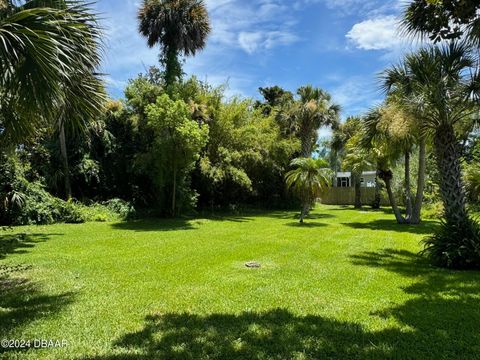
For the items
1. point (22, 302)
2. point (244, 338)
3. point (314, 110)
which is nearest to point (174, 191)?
point (314, 110)

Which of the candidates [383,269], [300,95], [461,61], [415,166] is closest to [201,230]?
[383,269]

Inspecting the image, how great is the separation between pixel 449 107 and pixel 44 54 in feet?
25.2

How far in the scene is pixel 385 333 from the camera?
411 centimetres

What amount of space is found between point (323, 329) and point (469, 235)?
5.18 meters

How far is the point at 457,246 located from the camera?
25.4 feet

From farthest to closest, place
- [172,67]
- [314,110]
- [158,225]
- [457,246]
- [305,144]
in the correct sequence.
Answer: [305,144] < [314,110] < [172,67] < [158,225] < [457,246]

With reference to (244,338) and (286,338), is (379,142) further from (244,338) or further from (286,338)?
(244,338)

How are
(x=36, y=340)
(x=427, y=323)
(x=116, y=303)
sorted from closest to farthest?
(x=36, y=340), (x=427, y=323), (x=116, y=303)

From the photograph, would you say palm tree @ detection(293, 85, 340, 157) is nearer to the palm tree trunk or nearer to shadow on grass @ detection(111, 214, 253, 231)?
the palm tree trunk

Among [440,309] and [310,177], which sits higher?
[310,177]

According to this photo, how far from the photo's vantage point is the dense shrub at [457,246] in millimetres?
7562

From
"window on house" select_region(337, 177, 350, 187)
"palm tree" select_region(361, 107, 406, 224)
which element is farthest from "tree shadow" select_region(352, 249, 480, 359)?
"window on house" select_region(337, 177, 350, 187)

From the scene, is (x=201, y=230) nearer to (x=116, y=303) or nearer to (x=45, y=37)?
(x=116, y=303)

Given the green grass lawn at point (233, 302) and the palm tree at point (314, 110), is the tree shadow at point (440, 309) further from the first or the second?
the palm tree at point (314, 110)
